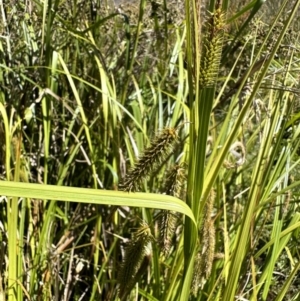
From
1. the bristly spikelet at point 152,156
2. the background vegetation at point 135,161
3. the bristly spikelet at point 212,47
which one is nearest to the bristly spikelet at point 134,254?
the background vegetation at point 135,161

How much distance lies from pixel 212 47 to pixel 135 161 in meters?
0.68

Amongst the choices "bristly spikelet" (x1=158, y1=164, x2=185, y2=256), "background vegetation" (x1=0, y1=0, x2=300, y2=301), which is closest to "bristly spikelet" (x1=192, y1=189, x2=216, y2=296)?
"background vegetation" (x1=0, y1=0, x2=300, y2=301)

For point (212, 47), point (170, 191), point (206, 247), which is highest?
point (212, 47)

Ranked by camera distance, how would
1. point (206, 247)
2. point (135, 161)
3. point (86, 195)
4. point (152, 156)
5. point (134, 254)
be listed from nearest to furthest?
point (86, 195), point (152, 156), point (134, 254), point (206, 247), point (135, 161)

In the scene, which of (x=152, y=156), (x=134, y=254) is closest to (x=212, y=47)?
(x=152, y=156)

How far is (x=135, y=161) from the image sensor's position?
1338 millimetres

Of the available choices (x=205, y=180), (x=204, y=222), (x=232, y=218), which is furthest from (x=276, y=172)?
(x=232, y=218)

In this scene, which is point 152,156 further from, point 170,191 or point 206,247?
point 206,247

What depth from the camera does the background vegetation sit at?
92 cm

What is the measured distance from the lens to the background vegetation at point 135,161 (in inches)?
36.2

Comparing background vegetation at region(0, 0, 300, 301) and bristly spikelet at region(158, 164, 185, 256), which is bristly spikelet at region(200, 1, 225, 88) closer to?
background vegetation at region(0, 0, 300, 301)

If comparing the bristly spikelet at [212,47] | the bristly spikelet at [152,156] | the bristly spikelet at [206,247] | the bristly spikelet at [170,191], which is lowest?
the bristly spikelet at [206,247]

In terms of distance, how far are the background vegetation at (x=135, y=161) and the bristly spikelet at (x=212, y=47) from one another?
4 cm

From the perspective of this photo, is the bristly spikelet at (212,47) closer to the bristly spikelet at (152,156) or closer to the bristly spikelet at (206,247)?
the bristly spikelet at (152,156)
